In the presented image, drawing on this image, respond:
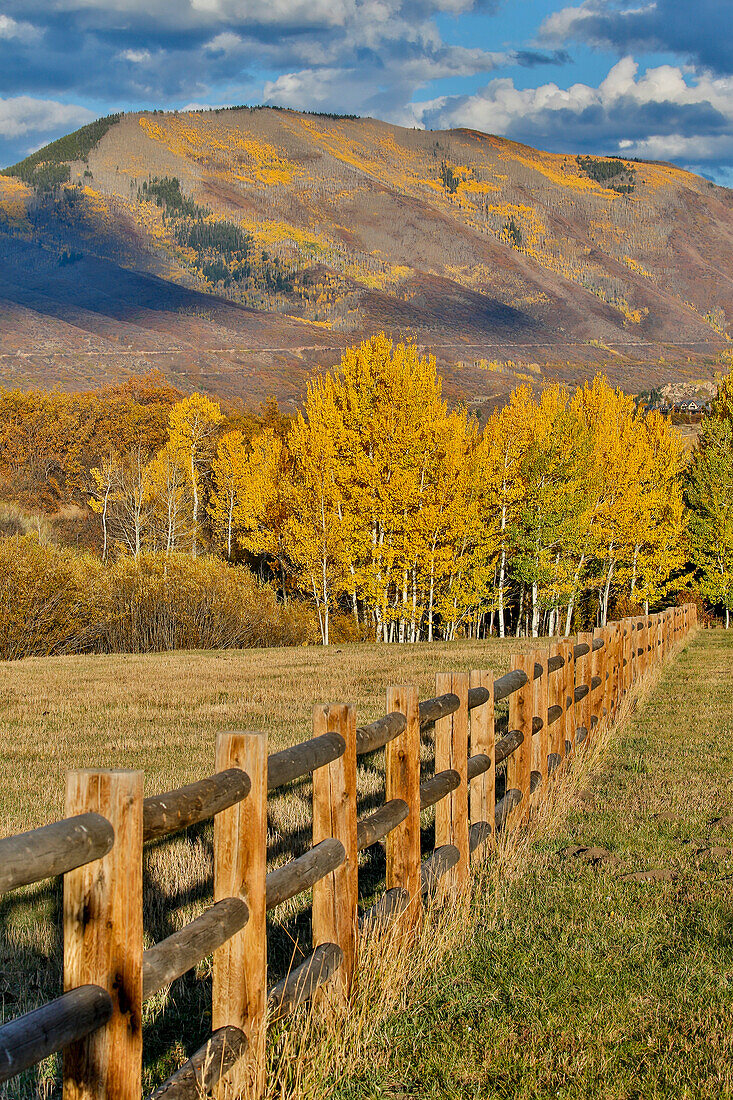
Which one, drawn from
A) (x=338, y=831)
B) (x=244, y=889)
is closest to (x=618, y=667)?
(x=338, y=831)

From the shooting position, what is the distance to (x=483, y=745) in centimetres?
610

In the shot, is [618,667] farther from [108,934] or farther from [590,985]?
[108,934]

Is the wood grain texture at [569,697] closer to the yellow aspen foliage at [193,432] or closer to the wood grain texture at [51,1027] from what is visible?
the wood grain texture at [51,1027]

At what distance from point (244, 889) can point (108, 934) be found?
757 mm

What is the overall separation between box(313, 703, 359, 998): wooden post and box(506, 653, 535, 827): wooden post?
3.11 meters

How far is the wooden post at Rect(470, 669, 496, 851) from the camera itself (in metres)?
5.95

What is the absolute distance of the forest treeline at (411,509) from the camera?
29578 mm

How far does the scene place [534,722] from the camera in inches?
289

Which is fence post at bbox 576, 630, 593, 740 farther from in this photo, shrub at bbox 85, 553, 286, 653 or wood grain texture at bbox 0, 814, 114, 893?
shrub at bbox 85, 553, 286, 653

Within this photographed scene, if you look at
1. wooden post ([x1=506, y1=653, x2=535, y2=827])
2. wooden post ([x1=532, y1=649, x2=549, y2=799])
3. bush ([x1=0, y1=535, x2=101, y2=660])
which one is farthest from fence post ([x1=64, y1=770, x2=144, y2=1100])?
bush ([x1=0, y1=535, x2=101, y2=660])

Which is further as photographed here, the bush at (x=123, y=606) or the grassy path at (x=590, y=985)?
the bush at (x=123, y=606)

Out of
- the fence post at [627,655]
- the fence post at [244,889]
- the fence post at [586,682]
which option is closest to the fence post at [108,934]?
the fence post at [244,889]

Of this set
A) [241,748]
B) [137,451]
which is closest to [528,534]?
[137,451]

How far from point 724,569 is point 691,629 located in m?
10.3
